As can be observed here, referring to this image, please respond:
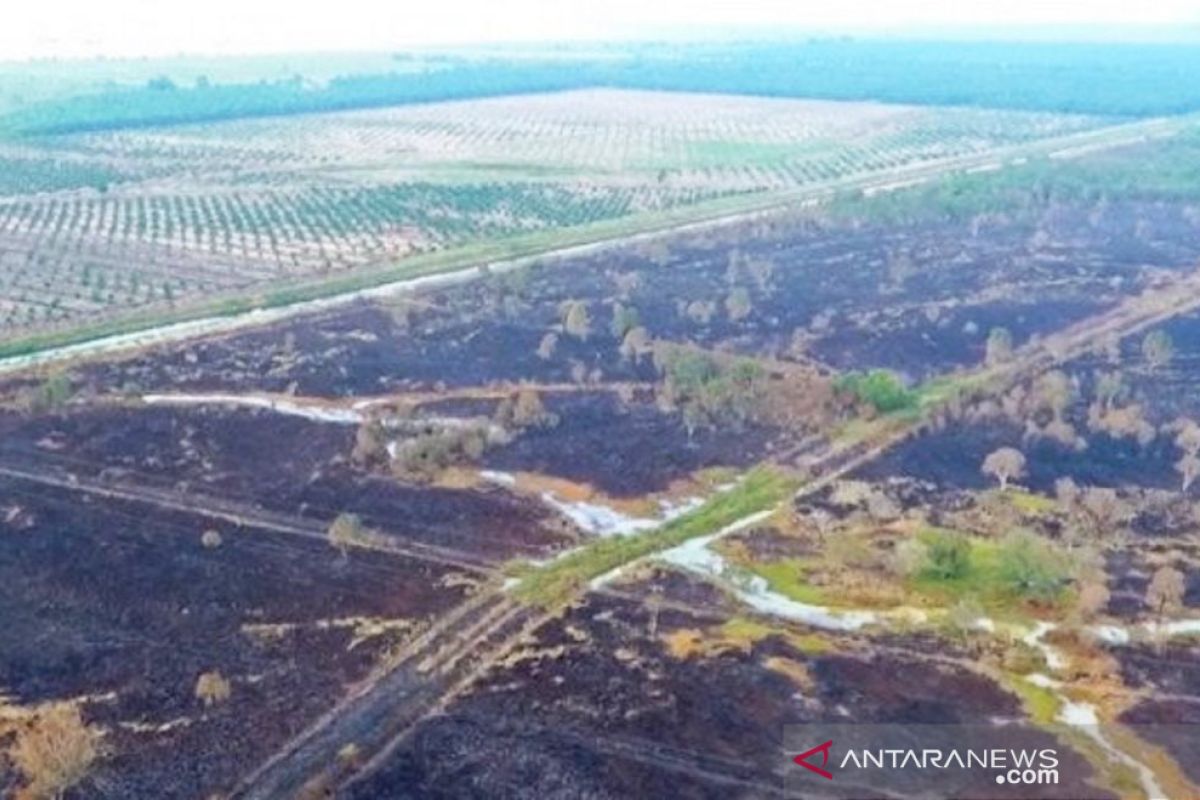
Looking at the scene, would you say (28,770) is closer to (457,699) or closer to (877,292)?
(457,699)

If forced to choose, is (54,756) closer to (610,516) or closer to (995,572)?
(610,516)

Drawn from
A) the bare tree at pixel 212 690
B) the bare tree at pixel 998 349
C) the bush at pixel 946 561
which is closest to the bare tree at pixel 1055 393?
the bare tree at pixel 998 349

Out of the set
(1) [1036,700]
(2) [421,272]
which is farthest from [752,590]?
(2) [421,272]

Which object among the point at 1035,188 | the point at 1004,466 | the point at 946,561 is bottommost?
the point at 946,561

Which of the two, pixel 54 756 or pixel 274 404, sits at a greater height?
pixel 274 404

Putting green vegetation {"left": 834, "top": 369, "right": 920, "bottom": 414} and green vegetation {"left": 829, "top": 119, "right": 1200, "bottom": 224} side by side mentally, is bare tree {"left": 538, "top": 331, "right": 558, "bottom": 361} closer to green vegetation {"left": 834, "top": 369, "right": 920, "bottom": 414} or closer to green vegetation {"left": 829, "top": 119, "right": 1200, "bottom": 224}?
green vegetation {"left": 834, "top": 369, "right": 920, "bottom": 414}

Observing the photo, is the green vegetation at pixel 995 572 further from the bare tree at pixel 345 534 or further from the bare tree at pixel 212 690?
the bare tree at pixel 212 690

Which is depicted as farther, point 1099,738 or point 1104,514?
point 1104,514
